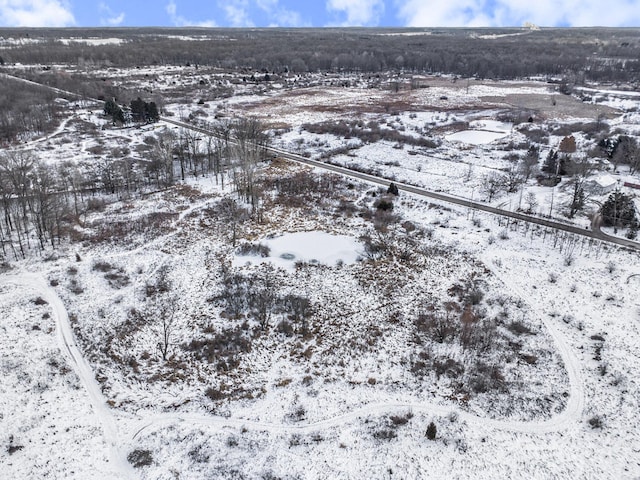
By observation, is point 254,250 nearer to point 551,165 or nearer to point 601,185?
point 601,185

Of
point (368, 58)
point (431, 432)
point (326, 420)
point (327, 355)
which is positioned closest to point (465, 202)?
point (327, 355)

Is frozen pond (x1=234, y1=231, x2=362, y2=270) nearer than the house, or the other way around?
frozen pond (x1=234, y1=231, x2=362, y2=270)

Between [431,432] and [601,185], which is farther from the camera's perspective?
[601,185]

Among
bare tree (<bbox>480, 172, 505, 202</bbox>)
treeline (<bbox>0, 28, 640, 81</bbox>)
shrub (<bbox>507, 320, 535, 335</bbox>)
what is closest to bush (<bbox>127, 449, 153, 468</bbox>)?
shrub (<bbox>507, 320, 535, 335</bbox>)

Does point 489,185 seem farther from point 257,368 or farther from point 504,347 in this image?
point 257,368

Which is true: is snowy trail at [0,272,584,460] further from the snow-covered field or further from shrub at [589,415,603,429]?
shrub at [589,415,603,429]

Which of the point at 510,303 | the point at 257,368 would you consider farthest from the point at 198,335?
the point at 510,303
